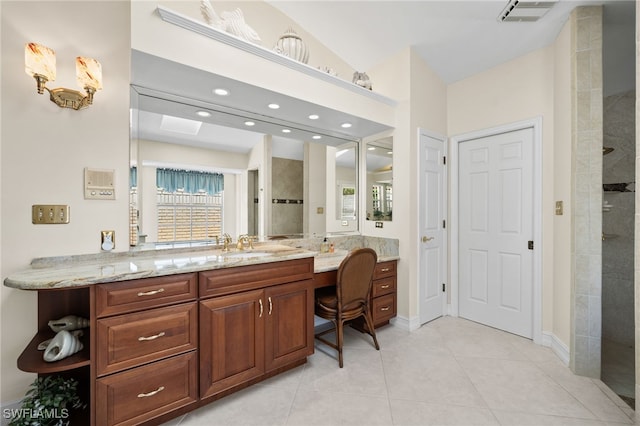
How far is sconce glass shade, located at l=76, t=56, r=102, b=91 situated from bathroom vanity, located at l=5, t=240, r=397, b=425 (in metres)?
1.03

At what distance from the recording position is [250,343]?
5.96ft

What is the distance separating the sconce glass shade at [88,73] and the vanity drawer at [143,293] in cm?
115

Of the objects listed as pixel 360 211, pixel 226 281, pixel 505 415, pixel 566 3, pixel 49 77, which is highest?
pixel 566 3

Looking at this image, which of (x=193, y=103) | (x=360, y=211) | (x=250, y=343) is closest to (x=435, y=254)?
(x=360, y=211)

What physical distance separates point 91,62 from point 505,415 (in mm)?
3239

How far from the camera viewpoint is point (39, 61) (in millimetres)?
1405

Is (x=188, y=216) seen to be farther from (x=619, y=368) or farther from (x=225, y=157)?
(x=619, y=368)

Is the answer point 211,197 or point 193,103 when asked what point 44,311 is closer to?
point 211,197

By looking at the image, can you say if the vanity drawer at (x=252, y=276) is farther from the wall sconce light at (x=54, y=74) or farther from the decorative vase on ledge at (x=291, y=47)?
the decorative vase on ledge at (x=291, y=47)

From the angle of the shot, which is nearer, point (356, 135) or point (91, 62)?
point (91, 62)

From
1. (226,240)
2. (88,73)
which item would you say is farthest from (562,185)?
(88,73)

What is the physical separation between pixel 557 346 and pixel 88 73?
4021mm

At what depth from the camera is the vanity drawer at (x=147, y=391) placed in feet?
4.41

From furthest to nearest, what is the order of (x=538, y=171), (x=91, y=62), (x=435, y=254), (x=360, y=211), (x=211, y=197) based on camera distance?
1. (x=360, y=211)
2. (x=435, y=254)
3. (x=538, y=171)
4. (x=211, y=197)
5. (x=91, y=62)
